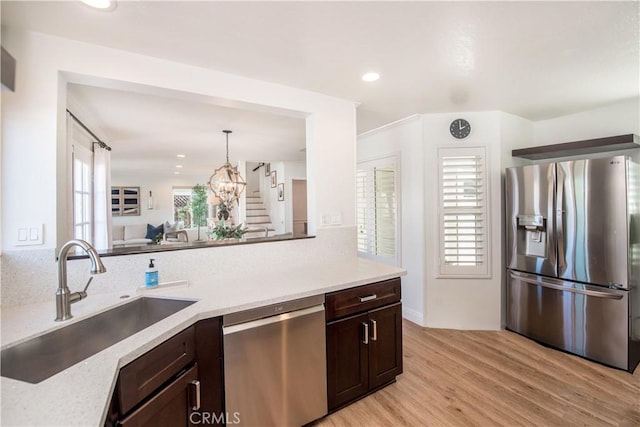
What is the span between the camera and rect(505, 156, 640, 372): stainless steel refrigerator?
7.63 feet

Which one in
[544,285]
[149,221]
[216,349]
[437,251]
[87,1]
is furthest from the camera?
[149,221]

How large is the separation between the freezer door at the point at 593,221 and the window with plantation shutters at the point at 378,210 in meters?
1.60

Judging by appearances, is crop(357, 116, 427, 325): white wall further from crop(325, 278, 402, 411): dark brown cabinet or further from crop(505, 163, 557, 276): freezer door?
crop(325, 278, 402, 411): dark brown cabinet

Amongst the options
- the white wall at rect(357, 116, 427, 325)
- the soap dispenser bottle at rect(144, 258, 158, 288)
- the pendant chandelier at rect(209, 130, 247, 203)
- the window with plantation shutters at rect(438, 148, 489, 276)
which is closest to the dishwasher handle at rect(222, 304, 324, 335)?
the soap dispenser bottle at rect(144, 258, 158, 288)

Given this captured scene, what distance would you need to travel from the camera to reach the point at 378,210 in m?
3.80

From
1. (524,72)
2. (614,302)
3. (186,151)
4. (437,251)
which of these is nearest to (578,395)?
(614,302)

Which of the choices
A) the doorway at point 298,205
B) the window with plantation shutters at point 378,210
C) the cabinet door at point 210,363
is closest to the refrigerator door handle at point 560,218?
the window with plantation shutters at point 378,210

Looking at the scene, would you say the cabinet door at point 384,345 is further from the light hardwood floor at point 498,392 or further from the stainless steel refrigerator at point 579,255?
the stainless steel refrigerator at point 579,255

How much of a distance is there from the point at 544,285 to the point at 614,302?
1.57ft

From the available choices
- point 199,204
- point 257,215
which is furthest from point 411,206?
point 199,204

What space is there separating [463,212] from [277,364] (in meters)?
2.53

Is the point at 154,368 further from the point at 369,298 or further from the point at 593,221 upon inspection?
the point at 593,221

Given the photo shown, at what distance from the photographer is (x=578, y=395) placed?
205 cm

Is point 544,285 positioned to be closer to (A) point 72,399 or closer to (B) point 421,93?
(B) point 421,93
